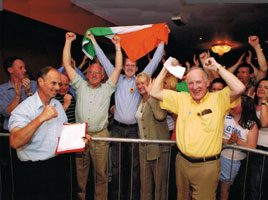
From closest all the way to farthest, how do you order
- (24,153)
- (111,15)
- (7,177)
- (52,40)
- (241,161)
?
(24,153), (241,161), (7,177), (52,40), (111,15)


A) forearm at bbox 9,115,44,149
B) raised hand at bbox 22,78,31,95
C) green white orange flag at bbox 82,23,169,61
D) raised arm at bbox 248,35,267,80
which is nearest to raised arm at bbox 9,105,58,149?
forearm at bbox 9,115,44,149

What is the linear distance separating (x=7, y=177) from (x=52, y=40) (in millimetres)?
3714

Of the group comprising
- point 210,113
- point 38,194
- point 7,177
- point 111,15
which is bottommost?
point 7,177

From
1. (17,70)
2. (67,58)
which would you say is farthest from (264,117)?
(17,70)

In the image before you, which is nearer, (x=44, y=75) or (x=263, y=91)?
(x=44, y=75)

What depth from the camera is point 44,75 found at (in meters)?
2.08

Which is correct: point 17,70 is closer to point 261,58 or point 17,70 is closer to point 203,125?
point 203,125

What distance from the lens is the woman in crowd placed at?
2711 millimetres

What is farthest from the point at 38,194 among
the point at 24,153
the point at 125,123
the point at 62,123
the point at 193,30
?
the point at 193,30

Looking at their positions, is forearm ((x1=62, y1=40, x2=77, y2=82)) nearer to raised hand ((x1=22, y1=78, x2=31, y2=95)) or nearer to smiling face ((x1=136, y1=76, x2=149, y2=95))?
raised hand ((x1=22, y1=78, x2=31, y2=95))

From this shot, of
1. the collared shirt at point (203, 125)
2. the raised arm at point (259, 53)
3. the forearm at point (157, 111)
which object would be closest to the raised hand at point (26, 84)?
the forearm at point (157, 111)

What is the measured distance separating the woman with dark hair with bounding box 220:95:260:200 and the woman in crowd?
81 cm

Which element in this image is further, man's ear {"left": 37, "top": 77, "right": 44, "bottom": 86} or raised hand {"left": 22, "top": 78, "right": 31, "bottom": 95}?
raised hand {"left": 22, "top": 78, "right": 31, "bottom": 95}

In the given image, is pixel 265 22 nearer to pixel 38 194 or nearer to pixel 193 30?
pixel 193 30
